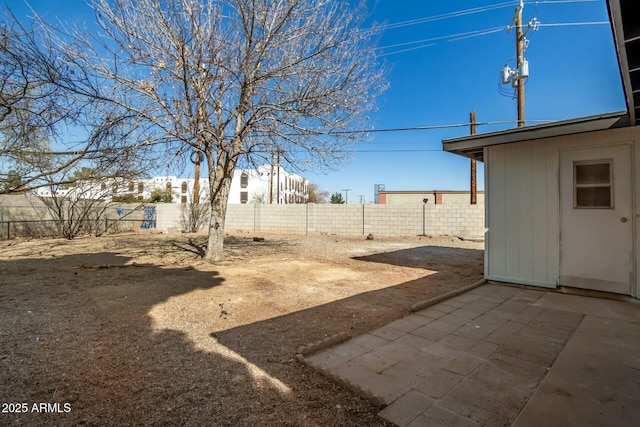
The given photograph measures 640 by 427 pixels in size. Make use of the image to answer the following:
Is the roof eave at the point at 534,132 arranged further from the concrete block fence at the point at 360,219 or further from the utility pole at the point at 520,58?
the concrete block fence at the point at 360,219

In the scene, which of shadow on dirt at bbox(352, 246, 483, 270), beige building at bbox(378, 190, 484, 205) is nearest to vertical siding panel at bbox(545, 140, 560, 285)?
shadow on dirt at bbox(352, 246, 483, 270)

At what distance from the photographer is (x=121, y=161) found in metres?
6.34

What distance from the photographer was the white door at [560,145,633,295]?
3.89m

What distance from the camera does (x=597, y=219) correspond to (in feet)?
13.4

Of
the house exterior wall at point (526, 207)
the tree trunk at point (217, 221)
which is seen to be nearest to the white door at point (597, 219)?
the house exterior wall at point (526, 207)

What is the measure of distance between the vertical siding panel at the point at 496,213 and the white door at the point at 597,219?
732 millimetres

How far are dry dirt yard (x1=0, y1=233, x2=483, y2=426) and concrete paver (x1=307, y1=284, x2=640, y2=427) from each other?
0.28 m

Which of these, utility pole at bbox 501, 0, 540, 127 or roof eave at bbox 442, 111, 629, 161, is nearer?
roof eave at bbox 442, 111, 629, 161

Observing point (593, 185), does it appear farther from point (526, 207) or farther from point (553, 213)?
point (526, 207)

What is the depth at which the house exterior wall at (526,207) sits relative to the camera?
4.34 meters

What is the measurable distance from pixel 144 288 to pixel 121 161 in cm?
319

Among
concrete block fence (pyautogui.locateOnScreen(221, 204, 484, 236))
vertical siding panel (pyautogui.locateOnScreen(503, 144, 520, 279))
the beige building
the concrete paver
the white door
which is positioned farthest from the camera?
the beige building

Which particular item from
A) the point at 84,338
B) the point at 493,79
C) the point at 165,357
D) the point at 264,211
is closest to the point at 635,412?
the point at 165,357

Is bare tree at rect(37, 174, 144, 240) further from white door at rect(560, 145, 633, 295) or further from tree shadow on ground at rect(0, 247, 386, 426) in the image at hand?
white door at rect(560, 145, 633, 295)
